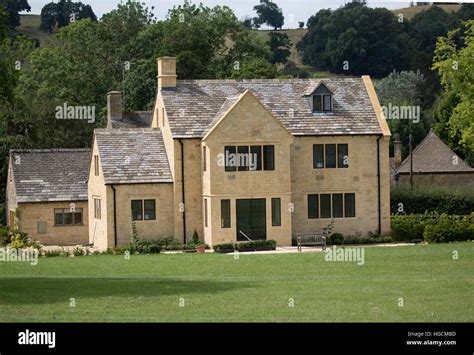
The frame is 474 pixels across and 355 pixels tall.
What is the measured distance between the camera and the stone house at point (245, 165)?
151 feet

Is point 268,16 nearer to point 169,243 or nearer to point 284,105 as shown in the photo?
point 169,243

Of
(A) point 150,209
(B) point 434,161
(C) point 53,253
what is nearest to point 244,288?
(C) point 53,253

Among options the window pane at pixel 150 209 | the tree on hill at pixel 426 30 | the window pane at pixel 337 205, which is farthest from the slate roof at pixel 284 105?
the tree on hill at pixel 426 30

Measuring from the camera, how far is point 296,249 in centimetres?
4434

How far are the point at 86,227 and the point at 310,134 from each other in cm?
1324

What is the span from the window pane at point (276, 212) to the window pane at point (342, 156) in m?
3.78

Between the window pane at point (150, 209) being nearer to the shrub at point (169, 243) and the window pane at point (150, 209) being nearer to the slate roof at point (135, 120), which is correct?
the shrub at point (169, 243)

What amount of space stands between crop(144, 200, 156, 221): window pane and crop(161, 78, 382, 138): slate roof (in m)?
3.19

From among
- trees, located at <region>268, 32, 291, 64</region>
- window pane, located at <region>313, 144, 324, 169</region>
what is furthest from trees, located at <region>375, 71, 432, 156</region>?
window pane, located at <region>313, 144, 324, 169</region>

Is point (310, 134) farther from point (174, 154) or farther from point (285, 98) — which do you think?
point (174, 154)

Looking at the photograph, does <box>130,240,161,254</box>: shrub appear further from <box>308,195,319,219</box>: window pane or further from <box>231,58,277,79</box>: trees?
<box>231,58,277,79</box>: trees

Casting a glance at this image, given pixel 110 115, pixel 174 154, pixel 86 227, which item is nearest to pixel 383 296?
pixel 174 154

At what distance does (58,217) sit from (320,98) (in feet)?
48.7
